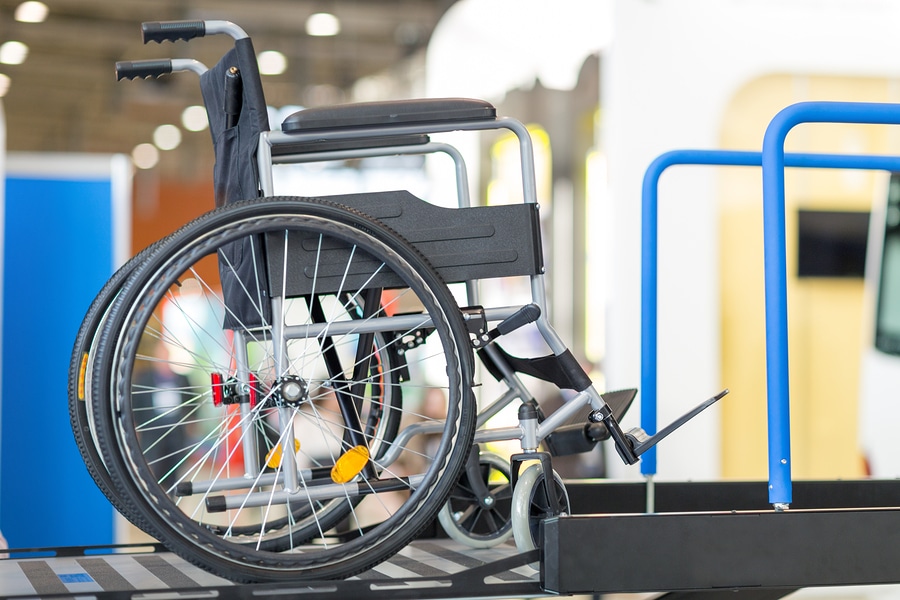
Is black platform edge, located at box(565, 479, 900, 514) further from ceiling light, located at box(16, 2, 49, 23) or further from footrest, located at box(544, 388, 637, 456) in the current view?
ceiling light, located at box(16, 2, 49, 23)

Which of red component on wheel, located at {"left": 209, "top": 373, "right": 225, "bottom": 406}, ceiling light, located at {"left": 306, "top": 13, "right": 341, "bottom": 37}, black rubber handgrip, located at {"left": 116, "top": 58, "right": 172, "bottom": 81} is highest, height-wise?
ceiling light, located at {"left": 306, "top": 13, "right": 341, "bottom": 37}

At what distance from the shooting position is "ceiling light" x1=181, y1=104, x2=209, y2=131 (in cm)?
1296

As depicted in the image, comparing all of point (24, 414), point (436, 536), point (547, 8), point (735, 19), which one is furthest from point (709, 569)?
point (547, 8)

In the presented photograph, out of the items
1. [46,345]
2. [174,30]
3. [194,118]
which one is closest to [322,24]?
[194,118]

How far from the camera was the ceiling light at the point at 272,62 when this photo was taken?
1113 centimetres

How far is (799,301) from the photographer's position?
15.9ft

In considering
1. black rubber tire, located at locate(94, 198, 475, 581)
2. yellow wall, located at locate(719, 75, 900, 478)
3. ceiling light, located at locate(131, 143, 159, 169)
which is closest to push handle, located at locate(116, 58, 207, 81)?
black rubber tire, located at locate(94, 198, 475, 581)

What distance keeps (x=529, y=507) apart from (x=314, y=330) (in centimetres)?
42

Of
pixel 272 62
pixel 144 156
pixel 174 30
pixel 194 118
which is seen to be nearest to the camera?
pixel 174 30

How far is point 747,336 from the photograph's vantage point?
4.66m

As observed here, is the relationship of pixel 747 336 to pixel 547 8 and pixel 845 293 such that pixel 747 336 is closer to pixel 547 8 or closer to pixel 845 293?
pixel 845 293

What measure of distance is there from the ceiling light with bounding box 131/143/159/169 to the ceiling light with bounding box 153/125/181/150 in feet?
1.18

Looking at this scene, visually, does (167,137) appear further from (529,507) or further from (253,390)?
(529,507)

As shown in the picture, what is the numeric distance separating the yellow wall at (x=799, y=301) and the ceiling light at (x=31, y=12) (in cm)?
682
